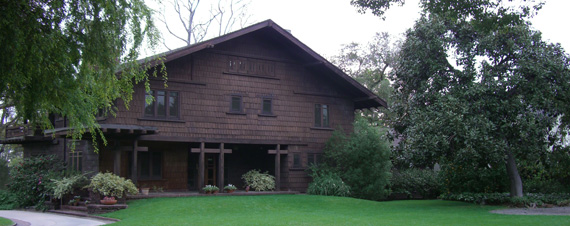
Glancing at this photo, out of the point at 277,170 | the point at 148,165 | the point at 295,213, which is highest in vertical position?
the point at 148,165

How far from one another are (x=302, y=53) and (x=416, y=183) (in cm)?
834

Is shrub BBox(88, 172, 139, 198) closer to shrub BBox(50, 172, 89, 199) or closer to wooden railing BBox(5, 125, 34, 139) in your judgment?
shrub BBox(50, 172, 89, 199)

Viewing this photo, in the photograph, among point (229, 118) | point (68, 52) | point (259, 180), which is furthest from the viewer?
point (259, 180)

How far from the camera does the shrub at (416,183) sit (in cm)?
2616

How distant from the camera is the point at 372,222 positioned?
47.7ft

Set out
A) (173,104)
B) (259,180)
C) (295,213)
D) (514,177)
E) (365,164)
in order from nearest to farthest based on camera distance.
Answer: (295,213)
(514,177)
(173,104)
(365,164)
(259,180)

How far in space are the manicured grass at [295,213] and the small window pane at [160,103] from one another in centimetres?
359

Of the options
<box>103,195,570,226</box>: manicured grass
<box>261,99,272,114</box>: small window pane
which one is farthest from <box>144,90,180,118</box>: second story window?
<box>261,99,272,114</box>: small window pane

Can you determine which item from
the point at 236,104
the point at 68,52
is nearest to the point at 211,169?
the point at 236,104

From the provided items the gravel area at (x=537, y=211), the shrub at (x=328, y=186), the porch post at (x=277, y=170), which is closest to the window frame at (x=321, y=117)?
the porch post at (x=277, y=170)

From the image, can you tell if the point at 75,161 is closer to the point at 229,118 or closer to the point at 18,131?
the point at 18,131

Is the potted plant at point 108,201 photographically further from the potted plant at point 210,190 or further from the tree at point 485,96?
the tree at point 485,96

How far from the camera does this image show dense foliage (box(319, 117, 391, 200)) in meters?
23.5

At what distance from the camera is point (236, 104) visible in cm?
2355
